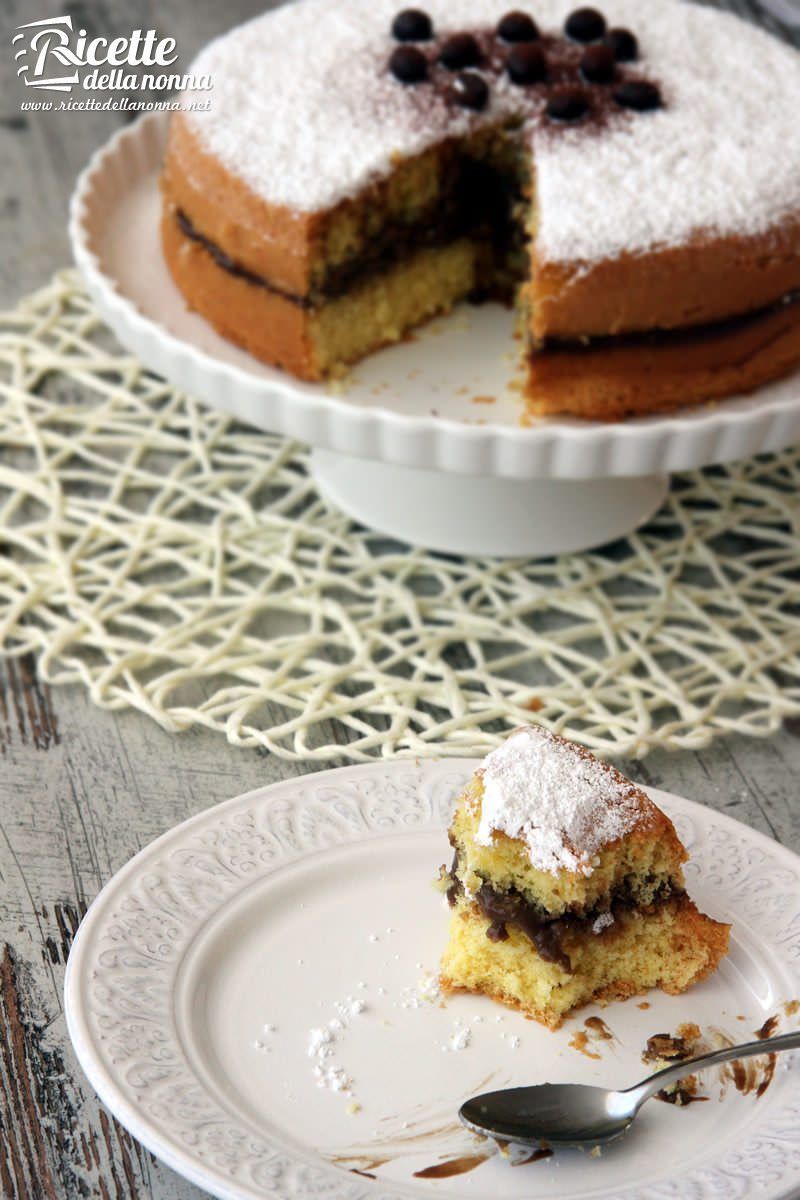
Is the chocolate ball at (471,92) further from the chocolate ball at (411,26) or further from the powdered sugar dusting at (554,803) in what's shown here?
the powdered sugar dusting at (554,803)

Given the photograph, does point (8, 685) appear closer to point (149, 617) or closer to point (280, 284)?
point (149, 617)

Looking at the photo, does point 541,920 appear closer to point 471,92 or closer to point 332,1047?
point 332,1047

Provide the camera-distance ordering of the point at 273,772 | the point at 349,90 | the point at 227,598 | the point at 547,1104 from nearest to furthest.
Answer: the point at 547,1104 < the point at 273,772 < the point at 227,598 < the point at 349,90

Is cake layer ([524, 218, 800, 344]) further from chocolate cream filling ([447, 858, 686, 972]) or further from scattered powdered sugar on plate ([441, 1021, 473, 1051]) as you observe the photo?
scattered powdered sugar on plate ([441, 1021, 473, 1051])

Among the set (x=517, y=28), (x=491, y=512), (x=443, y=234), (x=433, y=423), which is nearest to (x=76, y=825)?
(x=433, y=423)

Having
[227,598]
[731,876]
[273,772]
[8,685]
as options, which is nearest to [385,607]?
[227,598]

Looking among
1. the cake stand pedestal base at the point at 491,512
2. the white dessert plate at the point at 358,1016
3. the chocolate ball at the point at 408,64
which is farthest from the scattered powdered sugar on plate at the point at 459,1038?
the chocolate ball at the point at 408,64
